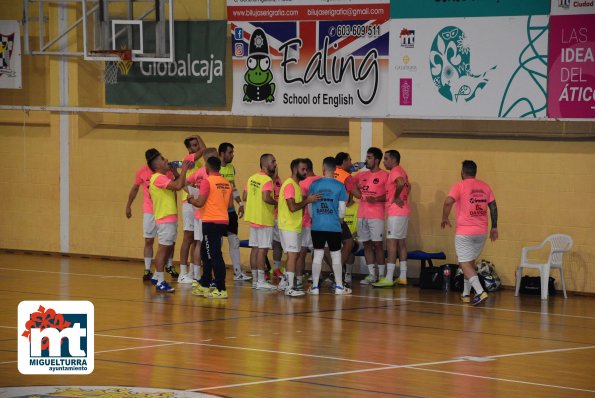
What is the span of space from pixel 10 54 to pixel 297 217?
359 inches

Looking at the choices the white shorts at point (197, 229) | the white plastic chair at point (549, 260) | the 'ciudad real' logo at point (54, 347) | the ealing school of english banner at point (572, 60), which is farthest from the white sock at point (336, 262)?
the 'ciudad real' logo at point (54, 347)

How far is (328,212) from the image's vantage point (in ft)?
64.5

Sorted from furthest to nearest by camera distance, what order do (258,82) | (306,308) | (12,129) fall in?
(12,129) < (258,82) < (306,308)

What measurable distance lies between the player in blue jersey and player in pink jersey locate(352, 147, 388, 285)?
171 centimetres

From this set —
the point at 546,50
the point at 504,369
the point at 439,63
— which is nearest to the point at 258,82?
the point at 439,63

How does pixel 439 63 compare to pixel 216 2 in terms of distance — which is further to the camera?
pixel 216 2

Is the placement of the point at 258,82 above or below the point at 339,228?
above

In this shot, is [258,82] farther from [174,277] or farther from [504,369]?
[504,369]

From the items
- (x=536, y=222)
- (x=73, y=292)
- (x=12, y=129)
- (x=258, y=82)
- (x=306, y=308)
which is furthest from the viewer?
(x=12, y=129)

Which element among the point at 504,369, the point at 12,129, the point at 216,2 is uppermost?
the point at 216,2

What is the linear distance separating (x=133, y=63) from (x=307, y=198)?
23.2ft

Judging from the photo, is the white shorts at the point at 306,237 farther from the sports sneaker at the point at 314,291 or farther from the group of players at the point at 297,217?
the sports sneaker at the point at 314,291

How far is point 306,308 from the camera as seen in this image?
1866cm

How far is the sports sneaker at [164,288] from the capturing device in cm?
2002
